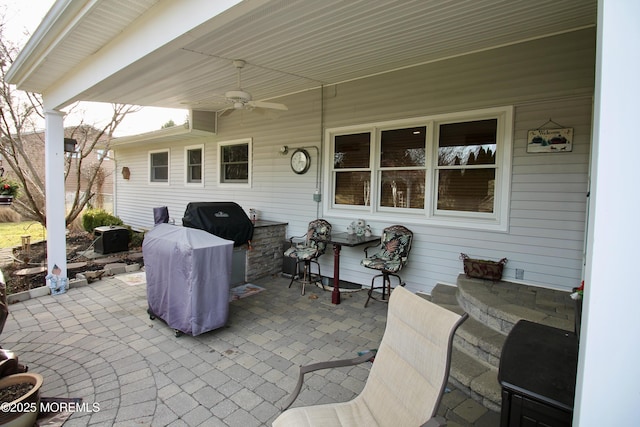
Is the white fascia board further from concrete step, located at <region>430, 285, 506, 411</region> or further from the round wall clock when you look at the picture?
concrete step, located at <region>430, 285, 506, 411</region>

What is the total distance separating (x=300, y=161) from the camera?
5.87m

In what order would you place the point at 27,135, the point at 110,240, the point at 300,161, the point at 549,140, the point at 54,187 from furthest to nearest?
the point at 27,135, the point at 110,240, the point at 300,161, the point at 54,187, the point at 549,140

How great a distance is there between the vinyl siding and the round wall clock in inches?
4.8

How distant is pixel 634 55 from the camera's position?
88 centimetres

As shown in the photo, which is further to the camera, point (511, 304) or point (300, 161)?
point (300, 161)

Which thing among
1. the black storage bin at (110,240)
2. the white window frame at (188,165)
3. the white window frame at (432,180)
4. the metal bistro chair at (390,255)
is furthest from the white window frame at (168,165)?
the metal bistro chair at (390,255)

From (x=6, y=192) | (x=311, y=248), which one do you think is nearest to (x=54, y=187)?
(x=6, y=192)

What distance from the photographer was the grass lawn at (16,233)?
27.1 feet

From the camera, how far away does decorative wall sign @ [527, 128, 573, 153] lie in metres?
3.39

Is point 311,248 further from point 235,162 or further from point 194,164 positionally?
point 194,164

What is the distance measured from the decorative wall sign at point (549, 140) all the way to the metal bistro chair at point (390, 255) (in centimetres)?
181

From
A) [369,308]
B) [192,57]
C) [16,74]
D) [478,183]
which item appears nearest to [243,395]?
[369,308]

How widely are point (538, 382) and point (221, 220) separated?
433cm

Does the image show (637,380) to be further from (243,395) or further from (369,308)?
(369,308)
